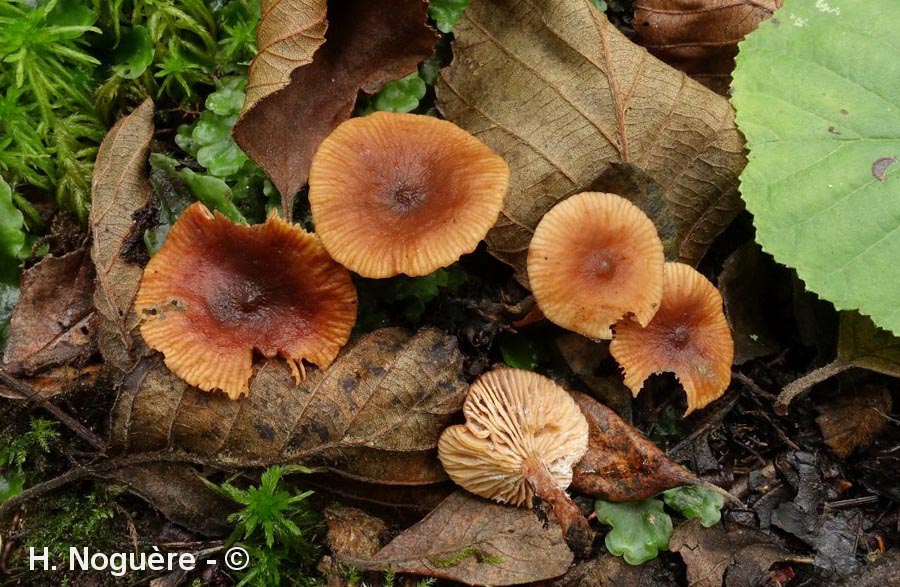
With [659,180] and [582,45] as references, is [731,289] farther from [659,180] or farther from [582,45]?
[582,45]

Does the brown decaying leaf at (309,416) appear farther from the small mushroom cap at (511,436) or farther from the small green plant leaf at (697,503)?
the small green plant leaf at (697,503)

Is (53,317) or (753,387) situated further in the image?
(753,387)

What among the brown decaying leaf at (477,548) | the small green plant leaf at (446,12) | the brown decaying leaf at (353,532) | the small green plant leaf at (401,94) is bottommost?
the brown decaying leaf at (353,532)

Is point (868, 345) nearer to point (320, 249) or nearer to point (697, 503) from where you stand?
point (697, 503)

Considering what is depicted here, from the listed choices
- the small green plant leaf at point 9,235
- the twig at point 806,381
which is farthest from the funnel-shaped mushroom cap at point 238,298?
the twig at point 806,381

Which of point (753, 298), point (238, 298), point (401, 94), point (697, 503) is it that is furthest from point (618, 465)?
point (401, 94)

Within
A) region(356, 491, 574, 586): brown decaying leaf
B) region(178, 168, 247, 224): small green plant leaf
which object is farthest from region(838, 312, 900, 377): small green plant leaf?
region(178, 168, 247, 224): small green plant leaf
